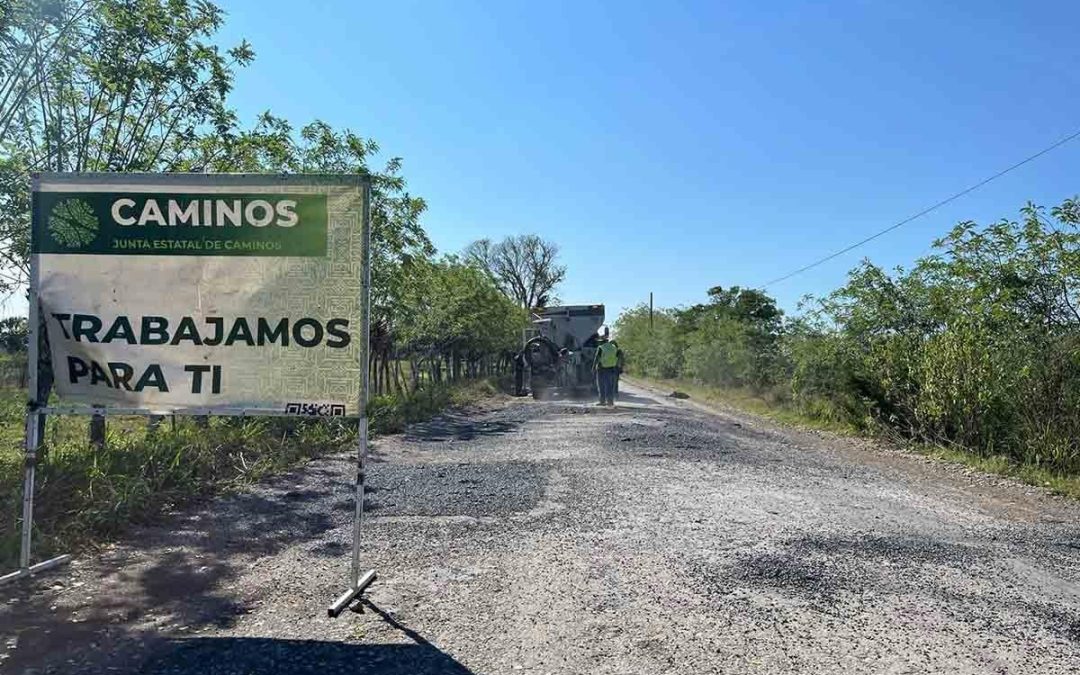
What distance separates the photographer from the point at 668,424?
14.8 m

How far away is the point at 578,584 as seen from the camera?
4785 millimetres

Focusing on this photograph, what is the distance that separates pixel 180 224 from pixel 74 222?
2.35 feet

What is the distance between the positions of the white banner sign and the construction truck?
19.8 meters

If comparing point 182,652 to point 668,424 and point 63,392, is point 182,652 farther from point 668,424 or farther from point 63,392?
point 668,424

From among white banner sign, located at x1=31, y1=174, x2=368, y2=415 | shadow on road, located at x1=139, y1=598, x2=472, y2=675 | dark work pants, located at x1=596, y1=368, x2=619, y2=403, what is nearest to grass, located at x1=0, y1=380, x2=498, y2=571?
white banner sign, located at x1=31, y1=174, x2=368, y2=415

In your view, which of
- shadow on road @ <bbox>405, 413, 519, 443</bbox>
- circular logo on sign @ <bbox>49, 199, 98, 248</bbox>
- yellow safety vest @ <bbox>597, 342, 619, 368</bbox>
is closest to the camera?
circular logo on sign @ <bbox>49, 199, 98, 248</bbox>

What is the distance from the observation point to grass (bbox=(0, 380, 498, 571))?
5.91 metres

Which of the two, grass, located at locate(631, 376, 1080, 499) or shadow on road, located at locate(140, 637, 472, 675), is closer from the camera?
shadow on road, located at locate(140, 637, 472, 675)

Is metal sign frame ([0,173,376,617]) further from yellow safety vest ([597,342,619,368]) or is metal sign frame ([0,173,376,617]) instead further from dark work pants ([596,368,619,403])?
dark work pants ([596,368,619,403])

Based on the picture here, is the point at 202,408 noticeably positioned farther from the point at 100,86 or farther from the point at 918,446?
the point at 918,446

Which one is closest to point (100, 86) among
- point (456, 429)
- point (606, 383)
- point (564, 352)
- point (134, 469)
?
point (134, 469)

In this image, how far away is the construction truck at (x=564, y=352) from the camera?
979 inches

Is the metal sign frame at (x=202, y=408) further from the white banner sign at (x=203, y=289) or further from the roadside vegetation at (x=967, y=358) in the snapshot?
the roadside vegetation at (x=967, y=358)

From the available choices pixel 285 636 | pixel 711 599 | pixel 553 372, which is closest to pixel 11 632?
pixel 285 636
